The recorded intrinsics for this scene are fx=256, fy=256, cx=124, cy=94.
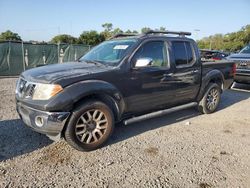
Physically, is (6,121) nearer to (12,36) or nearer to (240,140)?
(240,140)

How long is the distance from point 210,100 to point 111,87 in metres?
3.27

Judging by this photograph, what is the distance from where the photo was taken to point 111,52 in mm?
4855

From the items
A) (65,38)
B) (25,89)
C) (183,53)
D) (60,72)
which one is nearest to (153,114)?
(183,53)

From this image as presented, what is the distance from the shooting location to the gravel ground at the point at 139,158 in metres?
3.31

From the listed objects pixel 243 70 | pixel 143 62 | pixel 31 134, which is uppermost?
pixel 143 62

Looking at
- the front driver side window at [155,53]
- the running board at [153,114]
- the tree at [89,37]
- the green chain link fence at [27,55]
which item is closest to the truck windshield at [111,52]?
the front driver side window at [155,53]

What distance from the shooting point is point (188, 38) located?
5.81 meters

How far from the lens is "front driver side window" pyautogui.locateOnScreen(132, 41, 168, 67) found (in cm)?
468

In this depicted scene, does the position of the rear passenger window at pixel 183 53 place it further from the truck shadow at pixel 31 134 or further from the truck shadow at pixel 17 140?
the truck shadow at pixel 17 140

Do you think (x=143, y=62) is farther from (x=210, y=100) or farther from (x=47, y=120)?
(x=210, y=100)

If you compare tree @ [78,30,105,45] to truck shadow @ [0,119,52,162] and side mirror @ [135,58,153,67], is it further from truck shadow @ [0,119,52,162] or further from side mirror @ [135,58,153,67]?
side mirror @ [135,58,153,67]

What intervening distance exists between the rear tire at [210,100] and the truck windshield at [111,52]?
8.28 feet

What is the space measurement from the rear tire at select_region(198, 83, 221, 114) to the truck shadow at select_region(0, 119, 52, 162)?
371 cm

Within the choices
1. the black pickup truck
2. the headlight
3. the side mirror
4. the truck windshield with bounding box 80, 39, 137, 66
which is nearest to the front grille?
the black pickup truck
